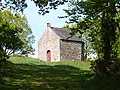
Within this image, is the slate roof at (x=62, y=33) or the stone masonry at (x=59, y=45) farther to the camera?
the slate roof at (x=62, y=33)

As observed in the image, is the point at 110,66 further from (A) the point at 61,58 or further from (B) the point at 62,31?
(B) the point at 62,31

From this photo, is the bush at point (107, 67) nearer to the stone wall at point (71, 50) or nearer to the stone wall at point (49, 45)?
the stone wall at point (71, 50)

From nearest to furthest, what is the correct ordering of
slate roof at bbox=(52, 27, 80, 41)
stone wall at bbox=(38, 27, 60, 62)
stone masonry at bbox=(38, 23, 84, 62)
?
stone masonry at bbox=(38, 23, 84, 62)
stone wall at bbox=(38, 27, 60, 62)
slate roof at bbox=(52, 27, 80, 41)

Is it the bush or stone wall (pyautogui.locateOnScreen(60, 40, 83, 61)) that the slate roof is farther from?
the bush

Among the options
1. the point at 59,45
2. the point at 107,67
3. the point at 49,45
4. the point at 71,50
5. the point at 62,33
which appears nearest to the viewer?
the point at 107,67

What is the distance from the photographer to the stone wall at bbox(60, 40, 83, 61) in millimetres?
56969

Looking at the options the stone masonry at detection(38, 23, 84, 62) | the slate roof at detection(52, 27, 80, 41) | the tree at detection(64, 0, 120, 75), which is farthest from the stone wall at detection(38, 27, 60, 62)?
the tree at detection(64, 0, 120, 75)

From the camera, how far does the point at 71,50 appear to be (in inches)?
2298

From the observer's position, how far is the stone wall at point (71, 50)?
5697cm

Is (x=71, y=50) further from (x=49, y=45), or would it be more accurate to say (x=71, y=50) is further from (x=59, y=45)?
(x=49, y=45)

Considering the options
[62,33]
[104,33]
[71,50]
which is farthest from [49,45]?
[104,33]

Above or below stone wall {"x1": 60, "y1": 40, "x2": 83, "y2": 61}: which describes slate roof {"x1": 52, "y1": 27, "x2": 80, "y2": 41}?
above

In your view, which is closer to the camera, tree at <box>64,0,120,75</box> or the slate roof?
tree at <box>64,0,120,75</box>

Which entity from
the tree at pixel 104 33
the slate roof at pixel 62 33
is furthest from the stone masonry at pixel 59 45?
the tree at pixel 104 33
